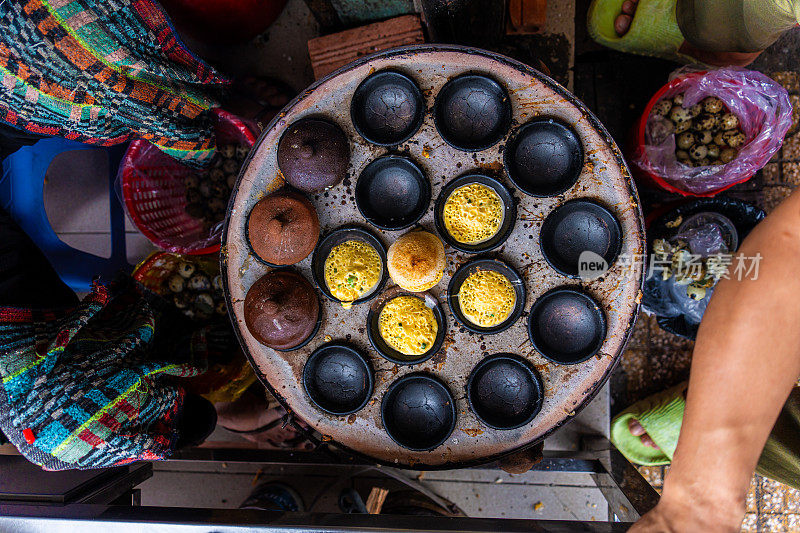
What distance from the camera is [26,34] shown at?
1.46 m

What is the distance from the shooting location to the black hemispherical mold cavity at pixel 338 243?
2.07 meters

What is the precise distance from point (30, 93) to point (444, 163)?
1.61 metres

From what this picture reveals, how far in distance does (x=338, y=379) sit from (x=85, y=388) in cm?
100

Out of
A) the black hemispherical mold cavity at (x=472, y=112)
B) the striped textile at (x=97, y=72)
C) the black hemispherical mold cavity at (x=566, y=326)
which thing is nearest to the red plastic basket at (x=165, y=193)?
the striped textile at (x=97, y=72)

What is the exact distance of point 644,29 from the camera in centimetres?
253

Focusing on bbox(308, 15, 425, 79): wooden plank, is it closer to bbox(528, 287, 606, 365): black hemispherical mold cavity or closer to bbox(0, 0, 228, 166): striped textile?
bbox(0, 0, 228, 166): striped textile

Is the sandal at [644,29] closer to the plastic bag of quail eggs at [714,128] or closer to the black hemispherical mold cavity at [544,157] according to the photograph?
the plastic bag of quail eggs at [714,128]

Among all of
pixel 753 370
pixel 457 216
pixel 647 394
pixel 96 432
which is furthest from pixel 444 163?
pixel 647 394

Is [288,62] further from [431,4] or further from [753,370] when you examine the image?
[753,370]

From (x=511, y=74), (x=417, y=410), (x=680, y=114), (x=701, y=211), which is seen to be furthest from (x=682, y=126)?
(x=417, y=410)

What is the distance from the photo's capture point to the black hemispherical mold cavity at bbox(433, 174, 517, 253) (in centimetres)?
199

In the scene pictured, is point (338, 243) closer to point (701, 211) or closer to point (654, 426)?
point (701, 211)

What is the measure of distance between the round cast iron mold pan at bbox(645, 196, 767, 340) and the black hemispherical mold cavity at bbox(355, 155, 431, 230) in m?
1.39

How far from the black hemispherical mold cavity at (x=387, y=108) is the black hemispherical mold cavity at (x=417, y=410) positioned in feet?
3.63
